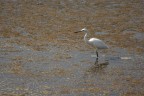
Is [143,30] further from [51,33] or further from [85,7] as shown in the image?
[85,7]

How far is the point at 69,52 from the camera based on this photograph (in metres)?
24.1

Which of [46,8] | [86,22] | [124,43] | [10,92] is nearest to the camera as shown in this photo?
[10,92]

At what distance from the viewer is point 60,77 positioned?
19.6 m

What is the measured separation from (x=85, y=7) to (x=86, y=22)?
7.87 m

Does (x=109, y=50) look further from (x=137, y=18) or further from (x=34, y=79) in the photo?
(x=137, y=18)

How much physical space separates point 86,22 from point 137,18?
4.82m

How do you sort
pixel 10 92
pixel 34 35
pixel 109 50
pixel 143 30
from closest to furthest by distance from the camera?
pixel 10 92, pixel 109 50, pixel 34 35, pixel 143 30

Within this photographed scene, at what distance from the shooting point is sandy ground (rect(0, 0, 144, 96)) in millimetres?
18156

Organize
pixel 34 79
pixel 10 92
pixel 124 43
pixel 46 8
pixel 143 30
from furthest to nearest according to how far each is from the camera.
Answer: pixel 46 8 < pixel 143 30 < pixel 124 43 < pixel 34 79 < pixel 10 92

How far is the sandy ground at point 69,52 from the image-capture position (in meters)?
18.2

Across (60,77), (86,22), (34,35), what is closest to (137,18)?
(86,22)

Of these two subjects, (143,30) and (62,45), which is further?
(143,30)

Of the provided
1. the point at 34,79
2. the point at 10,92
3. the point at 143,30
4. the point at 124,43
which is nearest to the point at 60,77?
the point at 34,79

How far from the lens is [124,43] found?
26.3 meters
